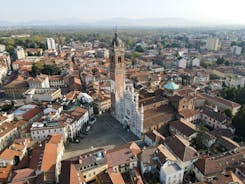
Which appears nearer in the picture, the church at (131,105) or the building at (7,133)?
the building at (7,133)

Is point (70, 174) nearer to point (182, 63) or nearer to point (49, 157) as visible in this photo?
point (49, 157)

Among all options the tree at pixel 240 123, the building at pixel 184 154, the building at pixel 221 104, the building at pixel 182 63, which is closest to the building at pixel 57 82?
the building at pixel 221 104

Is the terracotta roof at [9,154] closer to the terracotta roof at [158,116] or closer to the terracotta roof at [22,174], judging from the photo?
the terracotta roof at [22,174]

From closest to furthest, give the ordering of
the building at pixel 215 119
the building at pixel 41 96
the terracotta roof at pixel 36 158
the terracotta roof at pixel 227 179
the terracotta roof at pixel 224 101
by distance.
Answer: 1. the terracotta roof at pixel 227 179
2. the terracotta roof at pixel 36 158
3. the building at pixel 215 119
4. the terracotta roof at pixel 224 101
5. the building at pixel 41 96

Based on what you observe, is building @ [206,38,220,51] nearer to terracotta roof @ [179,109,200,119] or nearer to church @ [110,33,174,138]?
terracotta roof @ [179,109,200,119]

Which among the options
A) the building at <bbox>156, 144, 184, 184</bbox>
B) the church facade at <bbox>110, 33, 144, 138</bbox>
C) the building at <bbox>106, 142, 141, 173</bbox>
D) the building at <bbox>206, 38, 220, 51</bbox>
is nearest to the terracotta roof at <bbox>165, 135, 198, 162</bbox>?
the building at <bbox>156, 144, 184, 184</bbox>

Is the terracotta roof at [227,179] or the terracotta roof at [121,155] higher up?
the terracotta roof at [227,179]

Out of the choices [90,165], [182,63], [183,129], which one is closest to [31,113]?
[90,165]
